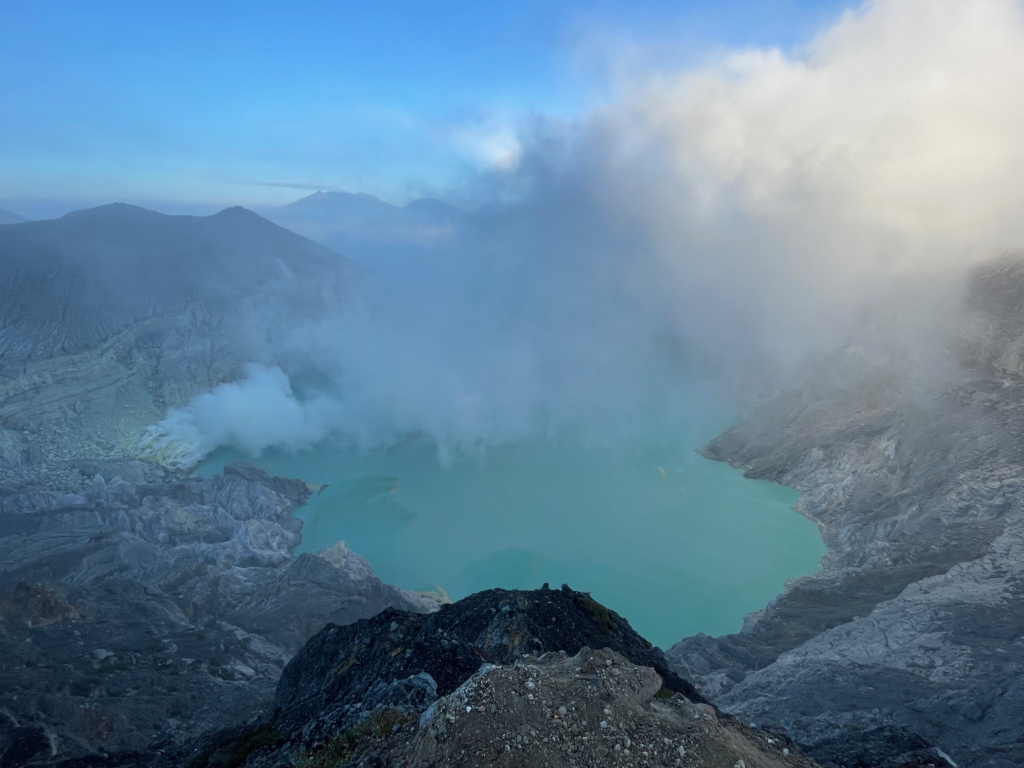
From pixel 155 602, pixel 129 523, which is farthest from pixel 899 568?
pixel 129 523

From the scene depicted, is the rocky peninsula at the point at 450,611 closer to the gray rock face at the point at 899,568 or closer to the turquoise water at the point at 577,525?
the gray rock face at the point at 899,568

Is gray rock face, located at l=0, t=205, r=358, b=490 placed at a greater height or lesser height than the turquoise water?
greater

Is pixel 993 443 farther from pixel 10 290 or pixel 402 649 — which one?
pixel 10 290

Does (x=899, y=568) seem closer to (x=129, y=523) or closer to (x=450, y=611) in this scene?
(x=450, y=611)

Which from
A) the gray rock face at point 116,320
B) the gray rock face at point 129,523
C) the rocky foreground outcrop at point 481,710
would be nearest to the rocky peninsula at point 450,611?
the rocky foreground outcrop at point 481,710

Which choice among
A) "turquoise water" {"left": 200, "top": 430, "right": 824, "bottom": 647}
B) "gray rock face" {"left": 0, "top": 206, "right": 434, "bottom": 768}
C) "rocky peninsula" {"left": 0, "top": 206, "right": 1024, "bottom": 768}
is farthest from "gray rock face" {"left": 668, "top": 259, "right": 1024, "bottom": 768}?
"gray rock face" {"left": 0, "top": 206, "right": 434, "bottom": 768}

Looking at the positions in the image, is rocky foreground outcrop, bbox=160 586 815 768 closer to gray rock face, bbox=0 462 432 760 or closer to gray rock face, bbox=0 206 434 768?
gray rock face, bbox=0 462 432 760
